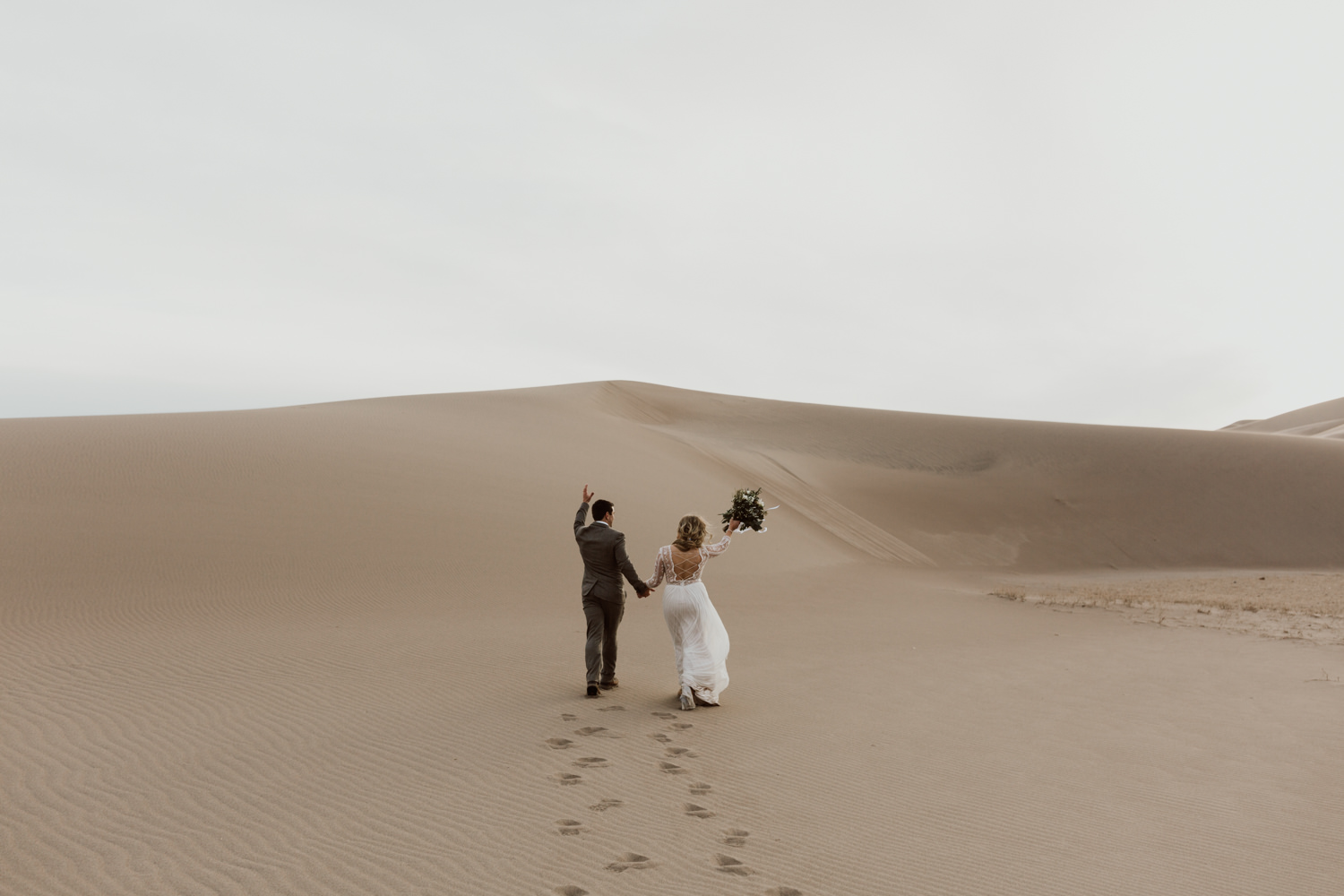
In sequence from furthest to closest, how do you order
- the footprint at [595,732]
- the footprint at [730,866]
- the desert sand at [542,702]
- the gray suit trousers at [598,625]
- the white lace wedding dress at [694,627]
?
1. the gray suit trousers at [598,625]
2. the white lace wedding dress at [694,627]
3. the footprint at [595,732]
4. the desert sand at [542,702]
5. the footprint at [730,866]

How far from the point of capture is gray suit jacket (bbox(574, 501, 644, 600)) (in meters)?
7.58

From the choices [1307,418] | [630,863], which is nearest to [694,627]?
[630,863]

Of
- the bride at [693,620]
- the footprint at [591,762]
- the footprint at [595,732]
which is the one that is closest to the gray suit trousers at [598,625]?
the bride at [693,620]

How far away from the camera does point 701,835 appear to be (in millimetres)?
4645

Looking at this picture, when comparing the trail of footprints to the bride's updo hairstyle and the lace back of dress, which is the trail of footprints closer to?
the lace back of dress

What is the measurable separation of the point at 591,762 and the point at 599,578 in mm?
2092

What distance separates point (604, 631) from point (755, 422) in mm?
38967

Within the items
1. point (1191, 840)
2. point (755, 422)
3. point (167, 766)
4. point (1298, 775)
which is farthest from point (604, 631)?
point (755, 422)

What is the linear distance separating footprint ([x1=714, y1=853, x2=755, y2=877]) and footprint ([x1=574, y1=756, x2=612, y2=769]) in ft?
5.31

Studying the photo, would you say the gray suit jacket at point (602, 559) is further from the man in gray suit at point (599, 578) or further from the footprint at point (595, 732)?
the footprint at point (595, 732)

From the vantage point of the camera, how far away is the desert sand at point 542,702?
439 cm

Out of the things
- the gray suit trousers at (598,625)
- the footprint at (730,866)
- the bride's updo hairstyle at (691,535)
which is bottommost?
the footprint at (730,866)

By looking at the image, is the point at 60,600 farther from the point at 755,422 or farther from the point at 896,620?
the point at 755,422

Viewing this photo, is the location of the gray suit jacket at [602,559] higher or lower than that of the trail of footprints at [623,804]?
higher
